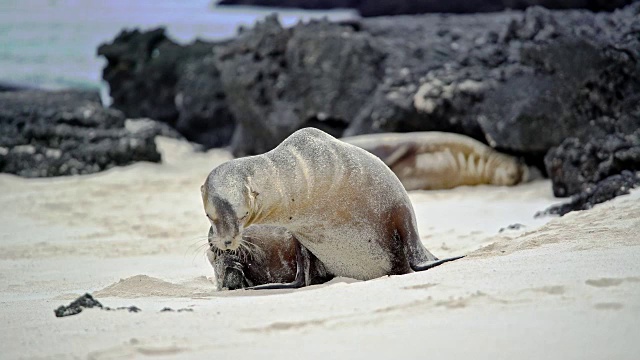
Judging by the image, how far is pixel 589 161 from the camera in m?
6.73

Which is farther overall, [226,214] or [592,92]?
[592,92]

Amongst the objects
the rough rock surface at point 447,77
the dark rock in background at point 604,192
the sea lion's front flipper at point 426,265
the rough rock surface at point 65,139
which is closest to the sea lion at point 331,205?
the sea lion's front flipper at point 426,265

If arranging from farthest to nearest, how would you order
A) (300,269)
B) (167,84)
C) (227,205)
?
(167,84) → (300,269) → (227,205)

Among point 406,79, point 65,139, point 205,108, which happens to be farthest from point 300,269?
point 205,108

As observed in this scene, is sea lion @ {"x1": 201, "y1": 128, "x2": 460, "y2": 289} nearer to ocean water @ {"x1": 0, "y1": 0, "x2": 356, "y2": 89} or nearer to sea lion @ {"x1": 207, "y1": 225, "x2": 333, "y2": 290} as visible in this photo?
sea lion @ {"x1": 207, "y1": 225, "x2": 333, "y2": 290}

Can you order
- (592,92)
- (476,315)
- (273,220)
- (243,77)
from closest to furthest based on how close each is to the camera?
(476,315), (273,220), (592,92), (243,77)

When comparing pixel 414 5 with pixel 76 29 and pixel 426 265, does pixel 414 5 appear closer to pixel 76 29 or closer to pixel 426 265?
pixel 76 29

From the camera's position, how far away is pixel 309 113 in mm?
10742

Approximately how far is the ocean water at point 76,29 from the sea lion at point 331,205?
312 inches

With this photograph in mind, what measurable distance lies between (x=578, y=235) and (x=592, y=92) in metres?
4.34

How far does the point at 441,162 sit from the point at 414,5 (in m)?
9.51

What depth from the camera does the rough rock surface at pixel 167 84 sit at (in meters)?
13.2

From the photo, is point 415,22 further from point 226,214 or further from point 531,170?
point 226,214

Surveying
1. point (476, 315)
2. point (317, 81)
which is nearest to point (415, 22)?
point (317, 81)
